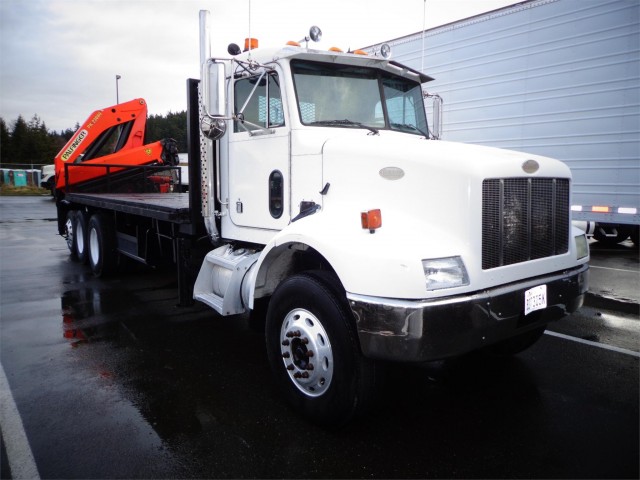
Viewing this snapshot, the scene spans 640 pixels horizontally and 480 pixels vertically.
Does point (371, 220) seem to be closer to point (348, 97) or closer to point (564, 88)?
point (348, 97)

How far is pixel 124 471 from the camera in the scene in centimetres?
276

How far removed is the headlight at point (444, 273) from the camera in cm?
275

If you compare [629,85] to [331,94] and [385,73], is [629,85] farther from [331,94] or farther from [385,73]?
[331,94]

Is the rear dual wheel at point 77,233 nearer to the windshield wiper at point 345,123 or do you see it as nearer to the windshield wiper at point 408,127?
the windshield wiper at point 345,123

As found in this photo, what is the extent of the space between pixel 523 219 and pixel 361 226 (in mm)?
1072

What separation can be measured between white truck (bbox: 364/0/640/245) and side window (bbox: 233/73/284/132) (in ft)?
12.5

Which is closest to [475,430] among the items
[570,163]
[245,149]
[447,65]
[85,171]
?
[245,149]

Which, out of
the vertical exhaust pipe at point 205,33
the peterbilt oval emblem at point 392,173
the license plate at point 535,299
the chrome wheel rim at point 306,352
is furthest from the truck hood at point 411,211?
the vertical exhaust pipe at point 205,33

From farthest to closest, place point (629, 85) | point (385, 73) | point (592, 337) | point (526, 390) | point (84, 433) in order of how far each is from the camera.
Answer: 1. point (629, 85)
2. point (592, 337)
3. point (385, 73)
4. point (526, 390)
5. point (84, 433)

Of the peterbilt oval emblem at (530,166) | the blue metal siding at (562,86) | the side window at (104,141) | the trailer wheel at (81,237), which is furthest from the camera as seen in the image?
the side window at (104,141)

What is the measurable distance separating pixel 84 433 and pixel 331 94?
10.2ft

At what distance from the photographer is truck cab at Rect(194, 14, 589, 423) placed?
279 centimetres

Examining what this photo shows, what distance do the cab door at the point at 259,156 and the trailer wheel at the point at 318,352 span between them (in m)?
0.92

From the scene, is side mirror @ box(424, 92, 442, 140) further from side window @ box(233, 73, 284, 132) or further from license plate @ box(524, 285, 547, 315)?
license plate @ box(524, 285, 547, 315)
